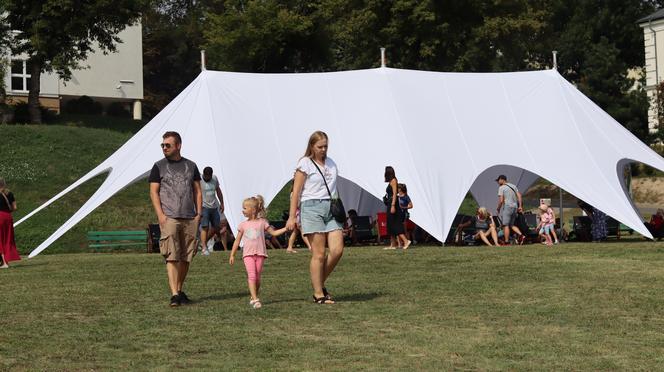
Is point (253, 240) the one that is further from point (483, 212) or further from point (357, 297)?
point (483, 212)

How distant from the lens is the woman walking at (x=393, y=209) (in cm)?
2184

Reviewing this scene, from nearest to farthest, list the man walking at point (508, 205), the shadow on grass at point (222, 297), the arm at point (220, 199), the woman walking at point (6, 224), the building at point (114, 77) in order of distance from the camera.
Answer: the shadow on grass at point (222, 297)
the woman walking at point (6, 224)
the arm at point (220, 199)
the man walking at point (508, 205)
the building at point (114, 77)

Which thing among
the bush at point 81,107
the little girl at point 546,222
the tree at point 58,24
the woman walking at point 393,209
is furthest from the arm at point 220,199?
the bush at point 81,107

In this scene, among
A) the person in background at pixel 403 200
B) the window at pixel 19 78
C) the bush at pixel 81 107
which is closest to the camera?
the person in background at pixel 403 200

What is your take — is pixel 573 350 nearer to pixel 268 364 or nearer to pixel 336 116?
pixel 268 364

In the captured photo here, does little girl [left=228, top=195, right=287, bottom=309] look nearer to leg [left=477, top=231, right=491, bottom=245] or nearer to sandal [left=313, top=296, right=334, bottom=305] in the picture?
sandal [left=313, top=296, right=334, bottom=305]

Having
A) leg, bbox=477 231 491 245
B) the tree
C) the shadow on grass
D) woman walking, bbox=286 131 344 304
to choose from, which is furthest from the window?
woman walking, bbox=286 131 344 304

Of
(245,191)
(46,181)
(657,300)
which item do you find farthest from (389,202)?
(46,181)

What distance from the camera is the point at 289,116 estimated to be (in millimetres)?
24641

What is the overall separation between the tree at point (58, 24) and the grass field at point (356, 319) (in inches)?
1124

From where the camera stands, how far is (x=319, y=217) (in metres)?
11.8

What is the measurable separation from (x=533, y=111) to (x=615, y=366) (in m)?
17.8

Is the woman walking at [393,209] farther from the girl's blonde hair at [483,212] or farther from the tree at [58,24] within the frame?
the tree at [58,24]

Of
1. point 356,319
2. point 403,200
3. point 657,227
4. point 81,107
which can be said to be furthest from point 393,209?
point 81,107
